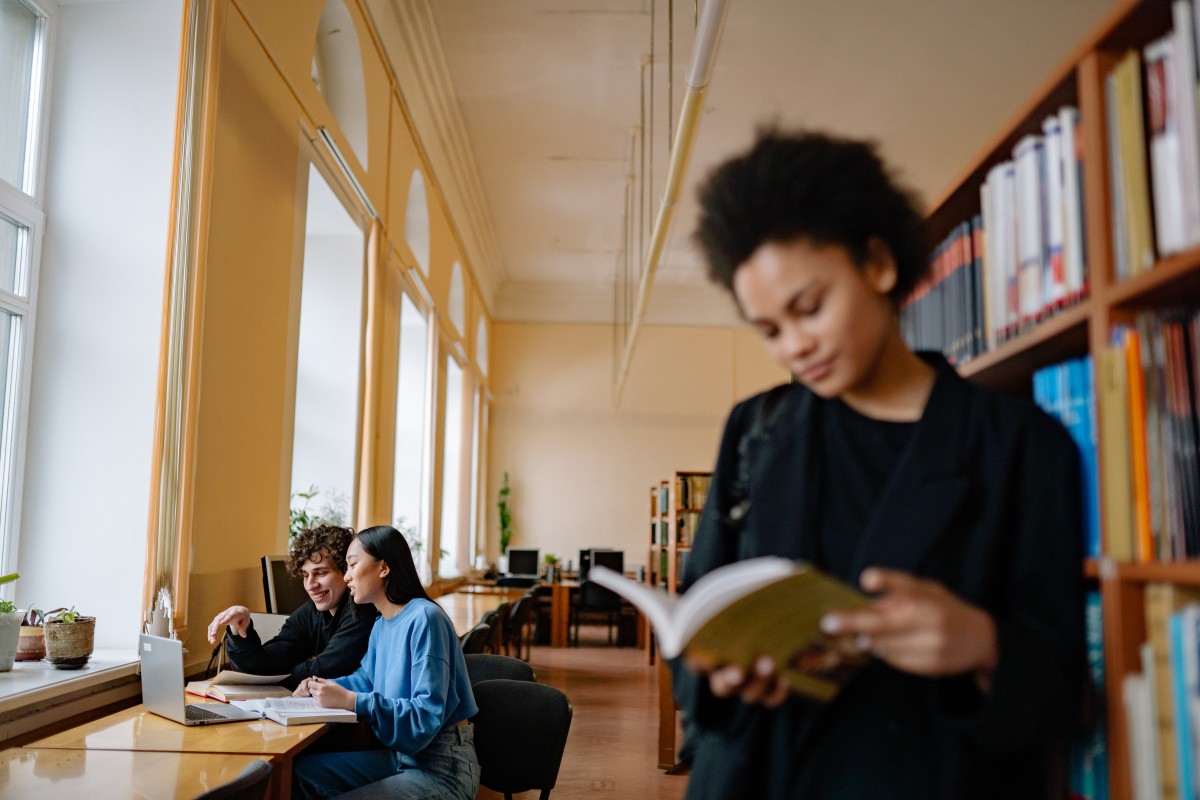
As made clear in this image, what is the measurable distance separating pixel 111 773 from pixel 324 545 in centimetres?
151

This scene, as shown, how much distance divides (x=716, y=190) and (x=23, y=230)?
2.95 metres

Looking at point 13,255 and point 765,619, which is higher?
point 13,255

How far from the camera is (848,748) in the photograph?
1.17m

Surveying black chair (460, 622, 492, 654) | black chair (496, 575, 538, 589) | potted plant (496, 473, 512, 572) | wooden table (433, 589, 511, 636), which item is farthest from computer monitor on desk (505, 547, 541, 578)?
black chair (460, 622, 492, 654)

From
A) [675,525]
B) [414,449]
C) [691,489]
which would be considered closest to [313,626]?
[414,449]

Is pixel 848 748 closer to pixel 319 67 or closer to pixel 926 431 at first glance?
pixel 926 431

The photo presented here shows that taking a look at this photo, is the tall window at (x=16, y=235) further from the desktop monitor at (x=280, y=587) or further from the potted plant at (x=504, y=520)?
the potted plant at (x=504, y=520)

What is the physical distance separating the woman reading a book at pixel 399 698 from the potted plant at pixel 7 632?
0.83 meters

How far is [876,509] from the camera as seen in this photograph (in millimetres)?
1195

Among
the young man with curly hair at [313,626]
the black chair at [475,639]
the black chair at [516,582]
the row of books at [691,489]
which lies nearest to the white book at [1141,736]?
the young man with curly hair at [313,626]

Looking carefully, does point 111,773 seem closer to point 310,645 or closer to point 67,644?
point 67,644

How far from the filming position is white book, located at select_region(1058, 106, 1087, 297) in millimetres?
1320

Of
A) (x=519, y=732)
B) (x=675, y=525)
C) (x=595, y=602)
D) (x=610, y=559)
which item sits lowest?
(x=595, y=602)

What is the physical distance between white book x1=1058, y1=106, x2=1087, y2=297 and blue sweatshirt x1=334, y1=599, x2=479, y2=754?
2.11 meters
